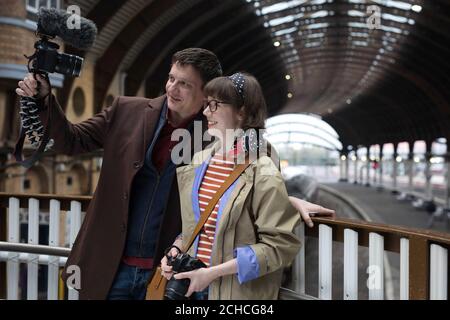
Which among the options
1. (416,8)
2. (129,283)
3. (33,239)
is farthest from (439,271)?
(416,8)

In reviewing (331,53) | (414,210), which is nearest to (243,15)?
(331,53)

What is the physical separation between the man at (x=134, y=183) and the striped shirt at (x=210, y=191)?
331mm

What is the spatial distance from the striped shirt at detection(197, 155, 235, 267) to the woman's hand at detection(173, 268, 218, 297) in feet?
0.36

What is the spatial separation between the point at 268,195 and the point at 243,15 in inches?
755

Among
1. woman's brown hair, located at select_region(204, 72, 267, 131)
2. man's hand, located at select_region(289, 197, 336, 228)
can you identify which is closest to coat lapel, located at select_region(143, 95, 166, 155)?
woman's brown hair, located at select_region(204, 72, 267, 131)

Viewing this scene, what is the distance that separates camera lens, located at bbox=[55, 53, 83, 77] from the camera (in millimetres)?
2637

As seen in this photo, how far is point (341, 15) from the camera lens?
1027 inches

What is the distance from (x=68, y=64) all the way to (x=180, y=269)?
1.25 m

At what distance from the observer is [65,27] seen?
2672 mm

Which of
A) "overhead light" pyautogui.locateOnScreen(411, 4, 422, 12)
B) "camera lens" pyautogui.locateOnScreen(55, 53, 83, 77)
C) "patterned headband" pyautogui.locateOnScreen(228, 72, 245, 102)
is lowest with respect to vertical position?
"patterned headband" pyautogui.locateOnScreen(228, 72, 245, 102)

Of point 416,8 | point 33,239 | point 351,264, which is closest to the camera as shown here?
point 351,264

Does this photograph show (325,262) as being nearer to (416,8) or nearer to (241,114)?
(241,114)

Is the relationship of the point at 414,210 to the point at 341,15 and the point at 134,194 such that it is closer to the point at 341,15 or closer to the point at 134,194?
the point at 341,15

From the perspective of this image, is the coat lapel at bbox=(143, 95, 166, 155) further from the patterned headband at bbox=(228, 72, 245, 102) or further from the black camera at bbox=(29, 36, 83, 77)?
the patterned headband at bbox=(228, 72, 245, 102)
